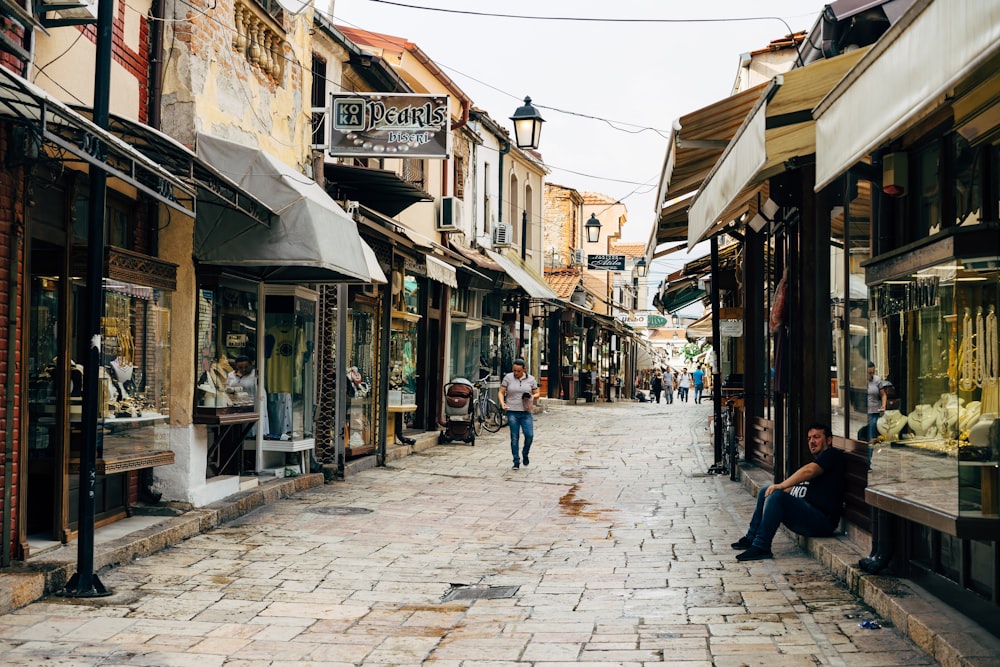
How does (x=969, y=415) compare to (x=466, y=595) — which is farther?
(x=466, y=595)

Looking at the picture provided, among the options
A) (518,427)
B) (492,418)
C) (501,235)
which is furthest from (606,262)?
(518,427)

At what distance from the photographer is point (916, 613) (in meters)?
6.20

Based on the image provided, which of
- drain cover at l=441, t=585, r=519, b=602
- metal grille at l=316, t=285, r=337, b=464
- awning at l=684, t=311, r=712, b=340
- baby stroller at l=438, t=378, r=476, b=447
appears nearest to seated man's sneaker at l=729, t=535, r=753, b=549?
drain cover at l=441, t=585, r=519, b=602

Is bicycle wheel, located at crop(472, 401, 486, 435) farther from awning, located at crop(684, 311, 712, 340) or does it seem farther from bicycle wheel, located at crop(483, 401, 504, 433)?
awning, located at crop(684, 311, 712, 340)

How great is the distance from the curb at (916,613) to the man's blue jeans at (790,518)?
112mm

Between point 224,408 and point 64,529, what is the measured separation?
285 cm

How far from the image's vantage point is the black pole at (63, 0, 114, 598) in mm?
7227

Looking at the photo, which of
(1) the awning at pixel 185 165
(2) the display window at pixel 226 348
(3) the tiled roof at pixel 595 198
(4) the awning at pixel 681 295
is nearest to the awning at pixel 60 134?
(1) the awning at pixel 185 165

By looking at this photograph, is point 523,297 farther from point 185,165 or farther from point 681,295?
point 185,165

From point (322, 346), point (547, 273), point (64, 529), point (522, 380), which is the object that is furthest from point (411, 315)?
point (547, 273)

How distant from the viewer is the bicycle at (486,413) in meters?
24.3

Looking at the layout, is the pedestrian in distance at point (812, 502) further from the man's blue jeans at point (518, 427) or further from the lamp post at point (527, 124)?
the lamp post at point (527, 124)

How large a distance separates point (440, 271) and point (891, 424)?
13213mm

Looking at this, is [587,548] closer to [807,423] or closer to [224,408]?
[807,423]
